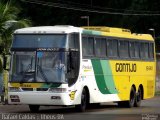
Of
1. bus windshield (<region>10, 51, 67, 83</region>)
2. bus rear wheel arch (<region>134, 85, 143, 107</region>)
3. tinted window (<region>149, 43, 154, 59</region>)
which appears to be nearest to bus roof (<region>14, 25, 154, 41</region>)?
bus windshield (<region>10, 51, 67, 83</region>)

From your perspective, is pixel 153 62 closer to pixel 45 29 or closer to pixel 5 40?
pixel 5 40

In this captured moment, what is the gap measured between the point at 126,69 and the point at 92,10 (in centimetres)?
6799

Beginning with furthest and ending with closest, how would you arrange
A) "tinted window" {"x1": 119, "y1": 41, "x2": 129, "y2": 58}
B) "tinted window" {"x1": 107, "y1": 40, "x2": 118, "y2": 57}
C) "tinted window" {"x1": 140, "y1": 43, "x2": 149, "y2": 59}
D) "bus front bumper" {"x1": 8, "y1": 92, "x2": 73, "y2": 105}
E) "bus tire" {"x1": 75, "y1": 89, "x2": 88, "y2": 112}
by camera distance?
1. "tinted window" {"x1": 140, "y1": 43, "x2": 149, "y2": 59}
2. "tinted window" {"x1": 119, "y1": 41, "x2": 129, "y2": 58}
3. "tinted window" {"x1": 107, "y1": 40, "x2": 118, "y2": 57}
4. "bus tire" {"x1": 75, "y1": 89, "x2": 88, "y2": 112}
5. "bus front bumper" {"x1": 8, "y1": 92, "x2": 73, "y2": 105}

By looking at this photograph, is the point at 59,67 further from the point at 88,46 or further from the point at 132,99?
the point at 132,99

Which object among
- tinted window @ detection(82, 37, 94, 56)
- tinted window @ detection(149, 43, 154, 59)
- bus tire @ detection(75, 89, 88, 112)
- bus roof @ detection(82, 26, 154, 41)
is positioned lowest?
bus tire @ detection(75, 89, 88, 112)

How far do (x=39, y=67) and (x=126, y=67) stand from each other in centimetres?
672

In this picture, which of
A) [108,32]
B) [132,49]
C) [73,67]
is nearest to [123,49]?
[132,49]

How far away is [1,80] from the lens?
110 feet

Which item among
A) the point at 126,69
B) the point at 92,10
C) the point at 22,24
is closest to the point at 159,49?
the point at 92,10

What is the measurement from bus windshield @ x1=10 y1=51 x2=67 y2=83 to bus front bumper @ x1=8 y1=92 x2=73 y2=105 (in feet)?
1.73

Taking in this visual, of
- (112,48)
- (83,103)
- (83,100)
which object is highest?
(112,48)

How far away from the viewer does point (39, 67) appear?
24141mm

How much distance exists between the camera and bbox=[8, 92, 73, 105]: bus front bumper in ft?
77.8

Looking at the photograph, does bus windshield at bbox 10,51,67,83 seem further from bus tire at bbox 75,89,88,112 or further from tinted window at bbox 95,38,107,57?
tinted window at bbox 95,38,107,57
